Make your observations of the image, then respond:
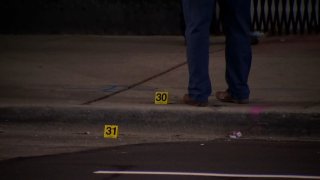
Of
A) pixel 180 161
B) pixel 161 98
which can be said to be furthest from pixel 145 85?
pixel 180 161

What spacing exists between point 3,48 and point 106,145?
19.5ft

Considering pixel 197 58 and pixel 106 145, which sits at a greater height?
pixel 197 58

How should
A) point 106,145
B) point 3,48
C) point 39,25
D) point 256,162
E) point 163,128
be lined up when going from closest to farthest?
1. point 256,162
2. point 106,145
3. point 163,128
4. point 3,48
5. point 39,25

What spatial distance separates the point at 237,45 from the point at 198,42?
51 cm

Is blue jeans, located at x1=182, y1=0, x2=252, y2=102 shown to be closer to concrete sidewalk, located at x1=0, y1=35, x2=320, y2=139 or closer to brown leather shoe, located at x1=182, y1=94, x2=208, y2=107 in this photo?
brown leather shoe, located at x1=182, y1=94, x2=208, y2=107

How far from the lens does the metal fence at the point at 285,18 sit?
15.6 m

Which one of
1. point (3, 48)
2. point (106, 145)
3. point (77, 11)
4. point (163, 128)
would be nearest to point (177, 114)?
point (163, 128)

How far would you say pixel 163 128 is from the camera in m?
8.83

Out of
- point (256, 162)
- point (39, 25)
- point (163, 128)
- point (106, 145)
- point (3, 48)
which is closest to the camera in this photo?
point (256, 162)

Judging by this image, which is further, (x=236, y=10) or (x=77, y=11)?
(x=77, y=11)

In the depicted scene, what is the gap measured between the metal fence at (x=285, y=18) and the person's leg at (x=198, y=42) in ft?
21.9

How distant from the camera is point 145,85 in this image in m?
10.6

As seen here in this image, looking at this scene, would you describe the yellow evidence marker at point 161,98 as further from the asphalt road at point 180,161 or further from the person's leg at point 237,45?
the asphalt road at point 180,161

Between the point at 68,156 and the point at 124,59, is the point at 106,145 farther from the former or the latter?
the point at 124,59
